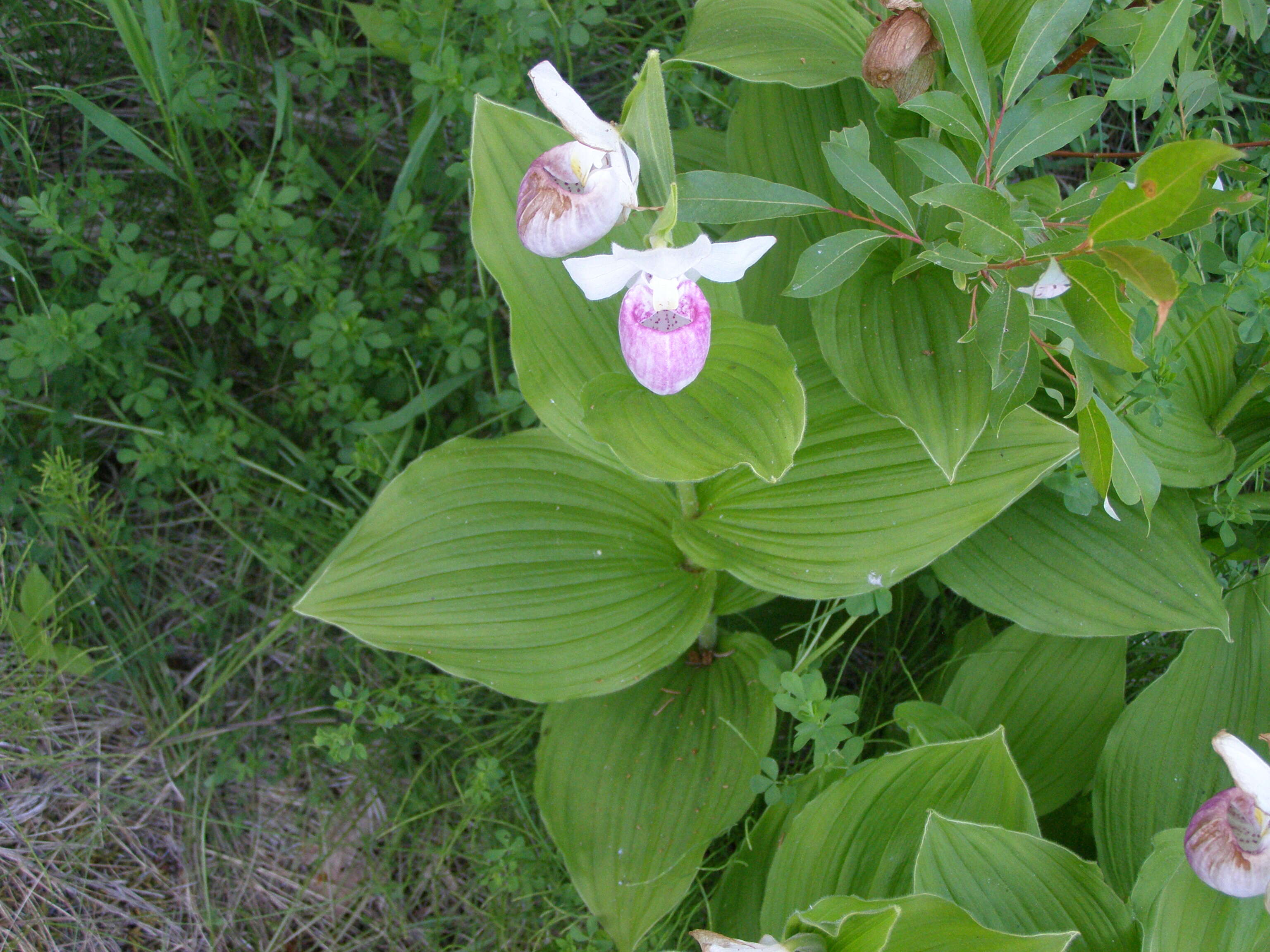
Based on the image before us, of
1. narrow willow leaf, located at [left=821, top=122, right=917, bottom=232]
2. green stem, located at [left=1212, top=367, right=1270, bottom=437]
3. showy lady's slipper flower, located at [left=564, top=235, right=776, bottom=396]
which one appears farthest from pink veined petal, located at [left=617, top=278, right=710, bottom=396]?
green stem, located at [left=1212, top=367, right=1270, bottom=437]

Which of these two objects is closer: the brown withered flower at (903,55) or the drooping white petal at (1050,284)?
the drooping white petal at (1050,284)

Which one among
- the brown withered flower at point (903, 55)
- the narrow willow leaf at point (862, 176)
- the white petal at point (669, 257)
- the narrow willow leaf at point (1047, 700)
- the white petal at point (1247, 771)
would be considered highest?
the brown withered flower at point (903, 55)

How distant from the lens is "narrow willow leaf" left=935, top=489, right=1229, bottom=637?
147 centimetres

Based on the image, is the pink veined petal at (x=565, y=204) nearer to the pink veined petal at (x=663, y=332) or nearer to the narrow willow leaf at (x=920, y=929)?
the pink veined petal at (x=663, y=332)

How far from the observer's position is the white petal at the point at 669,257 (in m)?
1.11

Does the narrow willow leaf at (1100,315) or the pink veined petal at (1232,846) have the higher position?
the narrow willow leaf at (1100,315)

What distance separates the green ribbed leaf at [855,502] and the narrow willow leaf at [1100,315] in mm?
428

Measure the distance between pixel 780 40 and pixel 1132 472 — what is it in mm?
950

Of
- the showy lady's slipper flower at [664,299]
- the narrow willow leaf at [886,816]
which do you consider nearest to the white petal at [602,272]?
the showy lady's slipper flower at [664,299]

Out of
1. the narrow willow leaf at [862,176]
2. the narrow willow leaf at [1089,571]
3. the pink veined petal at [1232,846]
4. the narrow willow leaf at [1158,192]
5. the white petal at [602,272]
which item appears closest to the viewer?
the narrow willow leaf at [1158,192]

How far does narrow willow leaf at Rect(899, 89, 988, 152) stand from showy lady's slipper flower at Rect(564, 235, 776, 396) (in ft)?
0.95

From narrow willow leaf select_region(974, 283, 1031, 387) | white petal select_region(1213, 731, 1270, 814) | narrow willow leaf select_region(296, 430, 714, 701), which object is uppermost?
narrow willow leaf select_region(974, 283, 1031, 387)

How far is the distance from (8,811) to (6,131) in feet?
4.89

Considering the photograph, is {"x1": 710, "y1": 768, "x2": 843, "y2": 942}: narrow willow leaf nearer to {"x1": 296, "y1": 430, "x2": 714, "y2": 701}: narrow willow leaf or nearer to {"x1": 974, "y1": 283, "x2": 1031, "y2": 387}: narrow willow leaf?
{"x1": 296, "y1": 430, "x2": 714, "y2": 701}: narrow willow leaf
